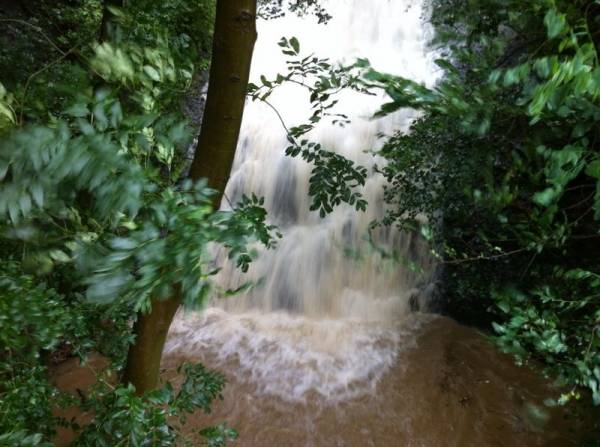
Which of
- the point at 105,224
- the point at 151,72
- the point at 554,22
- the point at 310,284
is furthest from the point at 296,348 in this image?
the point at 554,22

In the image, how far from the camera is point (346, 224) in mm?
6453

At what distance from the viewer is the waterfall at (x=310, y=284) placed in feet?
15.8

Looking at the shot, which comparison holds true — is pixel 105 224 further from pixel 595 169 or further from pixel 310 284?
pixel 310 284

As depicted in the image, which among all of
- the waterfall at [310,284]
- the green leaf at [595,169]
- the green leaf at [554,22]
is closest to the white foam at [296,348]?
the waterfall at [310,284]

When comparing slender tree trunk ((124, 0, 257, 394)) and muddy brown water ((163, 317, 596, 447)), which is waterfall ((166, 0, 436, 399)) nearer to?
muddy brown water ((163, 317, 596, 447))

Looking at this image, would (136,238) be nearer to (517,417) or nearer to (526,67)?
(526,67)

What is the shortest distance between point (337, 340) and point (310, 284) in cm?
113

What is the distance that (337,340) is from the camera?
534 centimetres

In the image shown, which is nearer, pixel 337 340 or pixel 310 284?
pixel 337 340

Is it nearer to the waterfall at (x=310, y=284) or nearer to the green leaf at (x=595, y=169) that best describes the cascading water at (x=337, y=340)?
the waterfall at (x=310, y=284)

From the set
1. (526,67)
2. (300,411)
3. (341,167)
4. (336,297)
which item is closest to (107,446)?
(341,167)

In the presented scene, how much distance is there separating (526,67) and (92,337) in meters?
2.20

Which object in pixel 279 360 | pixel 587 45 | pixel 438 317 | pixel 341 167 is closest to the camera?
pixel 587 45

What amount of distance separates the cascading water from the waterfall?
0.06 feet
